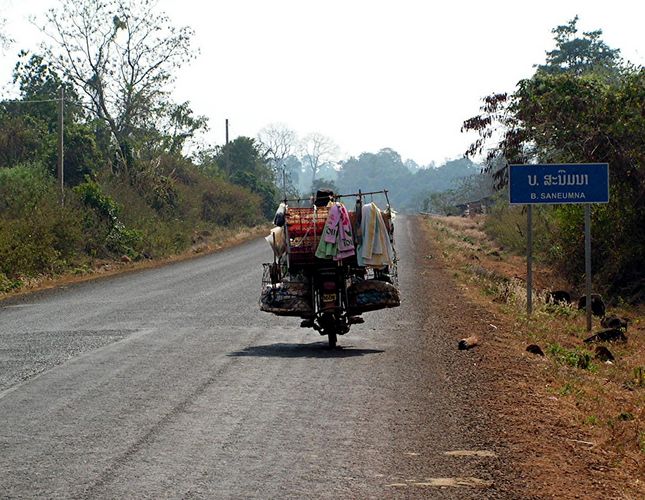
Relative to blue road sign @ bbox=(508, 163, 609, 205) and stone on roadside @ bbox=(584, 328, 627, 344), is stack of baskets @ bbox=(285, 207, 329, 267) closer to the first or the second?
blue road sign @ bbox=(508, 163, 609, 205)

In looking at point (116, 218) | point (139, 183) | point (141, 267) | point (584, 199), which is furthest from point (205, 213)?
point (584, 199)

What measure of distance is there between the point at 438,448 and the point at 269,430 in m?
1.47

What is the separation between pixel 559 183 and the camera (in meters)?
17.4

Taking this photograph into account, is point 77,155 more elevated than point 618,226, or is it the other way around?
point 77,155

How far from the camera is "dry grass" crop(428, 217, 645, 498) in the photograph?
8016 millimetres

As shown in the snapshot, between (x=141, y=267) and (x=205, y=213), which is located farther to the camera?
(x=205, y=213)

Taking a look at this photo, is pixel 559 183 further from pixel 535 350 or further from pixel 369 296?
pixel 369 296

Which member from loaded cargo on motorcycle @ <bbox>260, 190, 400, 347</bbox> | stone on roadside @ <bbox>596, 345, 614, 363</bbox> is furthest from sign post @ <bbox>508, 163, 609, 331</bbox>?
loaded cargo on motorcycle @ <bbox>260, 190, 400, 347</bbox>

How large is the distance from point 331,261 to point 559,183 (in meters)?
5.65

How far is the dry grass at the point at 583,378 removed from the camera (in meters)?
8.02

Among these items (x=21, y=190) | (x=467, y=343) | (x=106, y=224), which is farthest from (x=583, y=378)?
(x=106, y=224)

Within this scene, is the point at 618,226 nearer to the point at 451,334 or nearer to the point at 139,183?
the point at 451,334

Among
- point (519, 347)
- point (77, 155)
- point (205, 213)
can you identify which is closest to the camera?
point (519, 347)

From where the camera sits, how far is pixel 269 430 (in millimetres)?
8492
